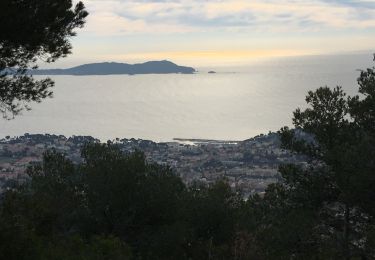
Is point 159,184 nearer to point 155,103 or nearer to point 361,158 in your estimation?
point 361,158

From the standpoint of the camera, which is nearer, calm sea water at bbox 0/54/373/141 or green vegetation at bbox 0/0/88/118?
green vegetation at bbox 0/0/88/118

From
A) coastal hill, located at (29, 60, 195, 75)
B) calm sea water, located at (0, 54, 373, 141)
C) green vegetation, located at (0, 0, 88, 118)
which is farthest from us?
coastal hill, located at (29, 60, 195, 75)

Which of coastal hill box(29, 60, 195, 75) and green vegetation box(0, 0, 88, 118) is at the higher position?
coastal hill box(29, 60, 195, 75)

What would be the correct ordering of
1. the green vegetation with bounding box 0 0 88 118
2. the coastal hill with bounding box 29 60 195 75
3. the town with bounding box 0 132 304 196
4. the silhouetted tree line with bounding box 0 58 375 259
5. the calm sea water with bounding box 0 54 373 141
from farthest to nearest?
the coastal hill with bounding box 29 60 195 75, the calm sea water with bounding box 0 54 373 141, the town with bounding box 0 132 304 196, the silhouetted tree line with bounding box 0 58 375 259, the green vegetation with bounding box 0 0 88 118

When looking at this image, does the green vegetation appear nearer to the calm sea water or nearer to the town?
the town

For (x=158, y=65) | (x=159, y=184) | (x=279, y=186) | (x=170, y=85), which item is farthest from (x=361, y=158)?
(x=158, y=65)

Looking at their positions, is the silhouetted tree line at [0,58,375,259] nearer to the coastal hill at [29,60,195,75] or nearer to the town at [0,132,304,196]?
the town at [0,132,304,196]

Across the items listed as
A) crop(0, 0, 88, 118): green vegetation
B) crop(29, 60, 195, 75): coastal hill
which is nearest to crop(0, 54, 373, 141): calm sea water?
crop(29, 60, 195, 75): coastal hill

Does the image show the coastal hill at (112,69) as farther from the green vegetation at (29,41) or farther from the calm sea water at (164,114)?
the green vegetation at (29,41)

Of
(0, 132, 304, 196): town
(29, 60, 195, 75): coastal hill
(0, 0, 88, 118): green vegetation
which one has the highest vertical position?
(29, 60, 195, 75): coastal hill
